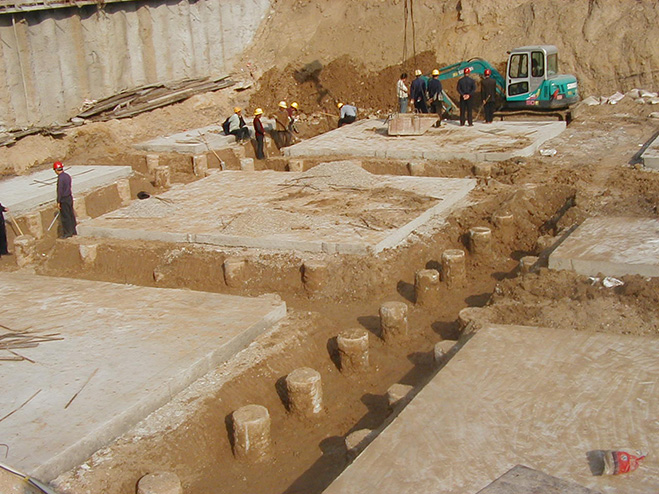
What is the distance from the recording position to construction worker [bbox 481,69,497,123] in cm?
1662

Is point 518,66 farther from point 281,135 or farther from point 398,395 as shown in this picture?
point 398,395

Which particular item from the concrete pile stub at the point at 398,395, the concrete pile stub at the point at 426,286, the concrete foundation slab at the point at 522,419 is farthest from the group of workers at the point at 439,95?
the concrete pile stub at the point at 398,395

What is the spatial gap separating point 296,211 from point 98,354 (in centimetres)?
476

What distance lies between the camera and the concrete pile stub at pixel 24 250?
35.5 ft

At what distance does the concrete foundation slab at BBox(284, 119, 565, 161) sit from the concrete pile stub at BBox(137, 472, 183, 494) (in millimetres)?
9771

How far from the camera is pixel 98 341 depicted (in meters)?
6.89

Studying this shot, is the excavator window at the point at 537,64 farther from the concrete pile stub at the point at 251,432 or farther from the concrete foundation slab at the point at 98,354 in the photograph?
the concrete pile stub at the point at 251,432

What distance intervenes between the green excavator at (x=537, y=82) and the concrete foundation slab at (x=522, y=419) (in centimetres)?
1156

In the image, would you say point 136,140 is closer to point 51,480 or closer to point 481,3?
point 481,3

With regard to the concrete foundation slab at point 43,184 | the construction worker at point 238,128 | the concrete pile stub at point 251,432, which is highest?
the construction worker at point 238,128

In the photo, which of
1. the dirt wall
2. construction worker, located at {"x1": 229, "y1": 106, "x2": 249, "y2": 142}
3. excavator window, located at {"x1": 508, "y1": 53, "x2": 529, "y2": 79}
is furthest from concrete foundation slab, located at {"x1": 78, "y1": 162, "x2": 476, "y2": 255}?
the dirt wall

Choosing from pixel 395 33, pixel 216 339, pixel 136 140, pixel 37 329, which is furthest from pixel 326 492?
pixel 395 33

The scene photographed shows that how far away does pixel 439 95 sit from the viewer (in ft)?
56.0

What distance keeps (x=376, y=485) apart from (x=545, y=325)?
285 centimetres
